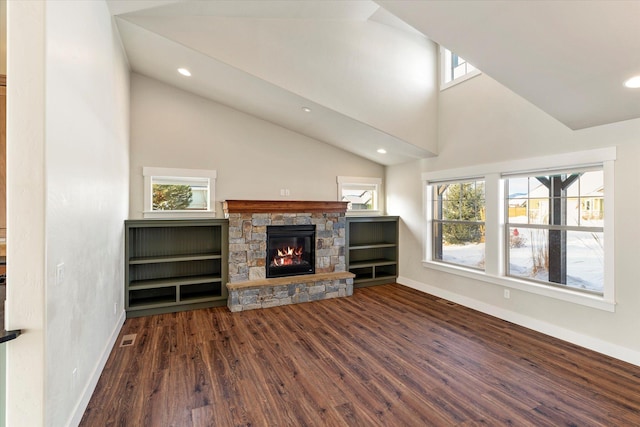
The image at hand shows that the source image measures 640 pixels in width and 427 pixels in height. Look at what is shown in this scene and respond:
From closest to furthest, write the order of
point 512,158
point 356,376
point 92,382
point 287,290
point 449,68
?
point 92,382
point 356,376
point 512,158
point 287,290
point 449,68

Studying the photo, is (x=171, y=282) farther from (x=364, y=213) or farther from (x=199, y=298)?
(x=364, y=213)

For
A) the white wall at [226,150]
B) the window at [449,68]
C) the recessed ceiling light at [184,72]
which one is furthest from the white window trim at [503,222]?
the recessed ceiling light at [184,72]

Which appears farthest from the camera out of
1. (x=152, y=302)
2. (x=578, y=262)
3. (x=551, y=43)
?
(x=152, y=302)

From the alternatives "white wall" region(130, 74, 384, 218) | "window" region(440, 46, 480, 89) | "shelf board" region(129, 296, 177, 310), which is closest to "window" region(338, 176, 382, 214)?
"white wall" region(130, 74, 384, 218)

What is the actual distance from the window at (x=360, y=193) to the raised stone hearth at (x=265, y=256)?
91 cm

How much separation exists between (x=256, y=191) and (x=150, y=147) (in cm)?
176

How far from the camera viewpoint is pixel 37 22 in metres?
1.58

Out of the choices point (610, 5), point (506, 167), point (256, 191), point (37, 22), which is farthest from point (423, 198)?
point (37, 22)

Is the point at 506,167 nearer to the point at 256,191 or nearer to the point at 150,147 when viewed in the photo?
the point at 256,191

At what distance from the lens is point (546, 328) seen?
365 centimetres

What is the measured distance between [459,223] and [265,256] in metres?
3.13

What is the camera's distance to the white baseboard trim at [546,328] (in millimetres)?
3019

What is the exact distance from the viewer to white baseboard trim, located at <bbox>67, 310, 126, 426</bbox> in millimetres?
2073

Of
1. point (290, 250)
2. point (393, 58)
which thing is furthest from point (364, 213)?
point (393, 58)
